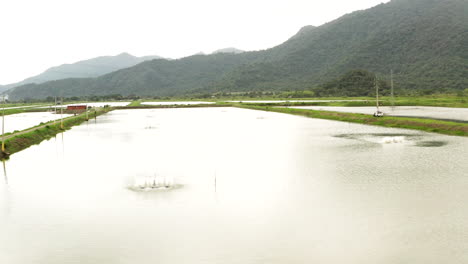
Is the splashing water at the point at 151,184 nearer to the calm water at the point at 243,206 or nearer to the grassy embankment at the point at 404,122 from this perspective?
the calm water at the point at 243,206

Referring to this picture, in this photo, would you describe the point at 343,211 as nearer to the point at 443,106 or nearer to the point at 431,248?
the point at 431,248

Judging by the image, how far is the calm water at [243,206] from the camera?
13367 millimetres

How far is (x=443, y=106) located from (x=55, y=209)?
216 ft

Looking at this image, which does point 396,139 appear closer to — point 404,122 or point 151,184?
point 404,122

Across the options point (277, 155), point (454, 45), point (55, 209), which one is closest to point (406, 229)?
point (55, 209)

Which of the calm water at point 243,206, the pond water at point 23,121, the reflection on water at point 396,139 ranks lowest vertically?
the calm water at point 243,206

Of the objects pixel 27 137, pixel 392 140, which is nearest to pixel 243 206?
pixel 392 140

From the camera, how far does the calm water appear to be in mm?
13367

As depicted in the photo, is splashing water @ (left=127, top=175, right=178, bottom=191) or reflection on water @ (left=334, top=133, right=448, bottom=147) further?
reflection on water @ (left=334, top=133, right=448, bottom=147)

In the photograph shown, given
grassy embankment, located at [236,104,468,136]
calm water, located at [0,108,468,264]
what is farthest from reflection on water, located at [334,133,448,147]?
grassy embankment, located at [236,104,468,136]

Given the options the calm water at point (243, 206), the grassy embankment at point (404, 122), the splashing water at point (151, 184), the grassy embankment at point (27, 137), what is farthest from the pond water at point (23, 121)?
the grassy embankment at point (404, 122)

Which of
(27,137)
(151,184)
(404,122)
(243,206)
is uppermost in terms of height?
(27,137)

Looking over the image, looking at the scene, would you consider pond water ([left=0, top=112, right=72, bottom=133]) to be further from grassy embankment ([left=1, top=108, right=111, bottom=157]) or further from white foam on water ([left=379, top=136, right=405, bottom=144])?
white foam on water ([left=379, top=136, right=405, bottom=144])

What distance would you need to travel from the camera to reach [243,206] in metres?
18.2
